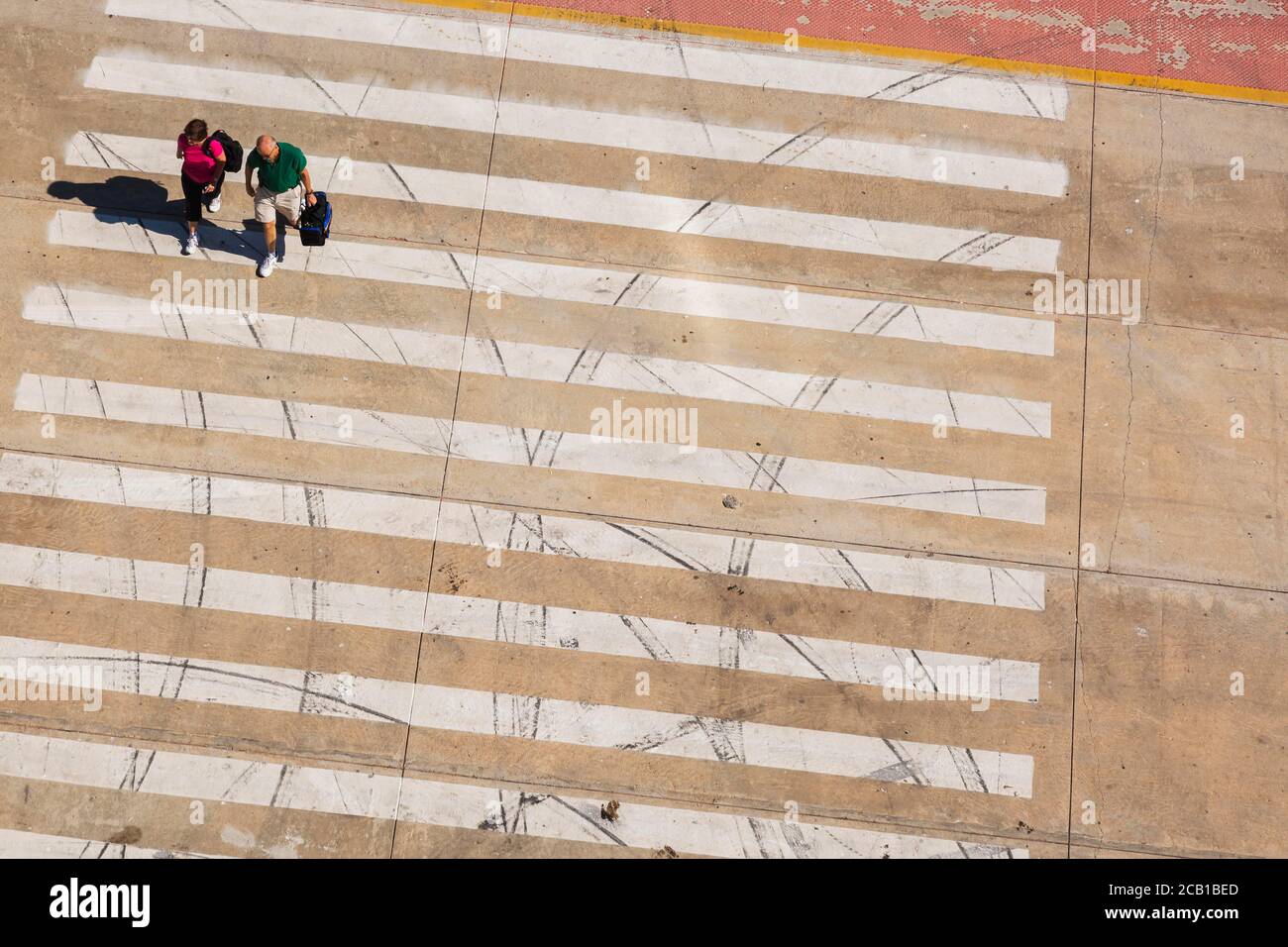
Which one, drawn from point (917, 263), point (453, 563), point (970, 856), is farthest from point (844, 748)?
point (917, 263)

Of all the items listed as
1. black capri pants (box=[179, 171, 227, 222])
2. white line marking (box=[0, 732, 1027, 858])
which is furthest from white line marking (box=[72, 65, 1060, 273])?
white line marking (box=[0, 732, 1027, 858])

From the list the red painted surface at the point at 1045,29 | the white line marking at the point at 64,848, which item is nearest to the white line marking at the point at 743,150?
the red painted surface at the point at 1045,29

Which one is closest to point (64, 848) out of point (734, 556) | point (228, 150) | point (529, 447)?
point (529, 447)

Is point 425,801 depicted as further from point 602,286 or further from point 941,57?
point 941,57

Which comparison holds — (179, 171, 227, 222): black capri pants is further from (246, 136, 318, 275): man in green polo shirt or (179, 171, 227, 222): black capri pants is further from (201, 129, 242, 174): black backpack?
(246, 136, 318, 275): man in green polo shirt

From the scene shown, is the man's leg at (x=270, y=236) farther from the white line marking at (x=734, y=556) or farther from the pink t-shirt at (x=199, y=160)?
the white line marking at (x=734, y=556)

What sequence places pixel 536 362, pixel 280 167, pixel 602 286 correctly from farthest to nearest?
pixel 602 286 → pixel 536 362 → pixel 280 167
